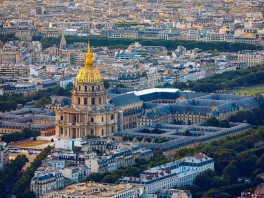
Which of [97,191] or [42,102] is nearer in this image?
[97,191]

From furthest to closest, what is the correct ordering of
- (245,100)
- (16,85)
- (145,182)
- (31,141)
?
(16,85), (245,100), (31,141), (145,182)

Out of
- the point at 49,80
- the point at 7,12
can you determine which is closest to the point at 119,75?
the point at 49,80

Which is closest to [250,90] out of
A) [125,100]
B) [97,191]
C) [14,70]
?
[125,100]

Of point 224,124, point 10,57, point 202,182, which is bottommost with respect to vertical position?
point 10,57

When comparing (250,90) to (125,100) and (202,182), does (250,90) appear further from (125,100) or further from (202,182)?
(202,182)

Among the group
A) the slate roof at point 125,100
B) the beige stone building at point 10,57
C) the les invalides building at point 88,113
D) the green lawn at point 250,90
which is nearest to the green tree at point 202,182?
the les invalides building at point 88,113

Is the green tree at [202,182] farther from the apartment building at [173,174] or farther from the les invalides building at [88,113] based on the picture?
the les invalides building at [88,113]

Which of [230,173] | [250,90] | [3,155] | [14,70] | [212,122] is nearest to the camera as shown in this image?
[230,173]

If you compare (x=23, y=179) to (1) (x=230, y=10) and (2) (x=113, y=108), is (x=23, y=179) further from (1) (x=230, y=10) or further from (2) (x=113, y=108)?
(1) (x=230, y=10)

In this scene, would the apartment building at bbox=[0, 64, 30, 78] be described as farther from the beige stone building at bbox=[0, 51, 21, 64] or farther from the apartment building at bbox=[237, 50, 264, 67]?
the apartment building at bbox=[237, 50, 264, 67]
